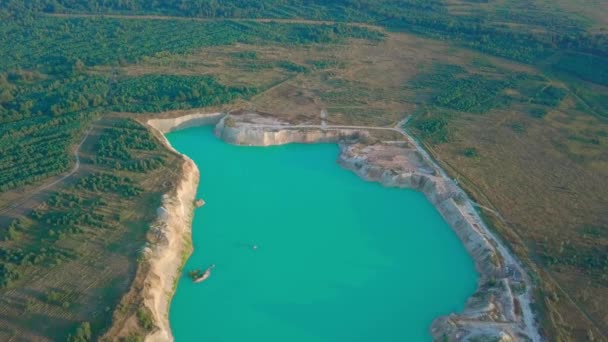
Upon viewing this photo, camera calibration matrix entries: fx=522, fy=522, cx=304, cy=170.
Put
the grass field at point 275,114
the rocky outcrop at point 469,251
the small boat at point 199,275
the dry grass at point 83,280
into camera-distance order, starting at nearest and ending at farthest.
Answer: the dry grass at point 83,280 < the rocky outcrop at point 469,251 < the grass field at point 275,114 < the small boat at point 199,275

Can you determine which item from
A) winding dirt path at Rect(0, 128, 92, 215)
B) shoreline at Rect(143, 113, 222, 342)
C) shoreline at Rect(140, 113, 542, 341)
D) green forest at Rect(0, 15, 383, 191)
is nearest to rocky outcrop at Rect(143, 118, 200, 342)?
shoreline at Rect(143, 113, 222, 342)

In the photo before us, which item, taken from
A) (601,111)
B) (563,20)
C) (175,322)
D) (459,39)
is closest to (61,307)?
(175,322)

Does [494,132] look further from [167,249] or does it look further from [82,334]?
[82,334]

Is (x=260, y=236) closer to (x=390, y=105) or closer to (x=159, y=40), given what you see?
(x=390, y=105)

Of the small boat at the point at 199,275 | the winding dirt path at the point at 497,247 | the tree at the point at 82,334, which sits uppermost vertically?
the winding dirt path at the point at 497,247

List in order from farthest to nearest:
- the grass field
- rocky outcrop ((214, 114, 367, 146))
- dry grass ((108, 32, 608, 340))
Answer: rocky outcrop ((214, 114, 367, 146)), dry grass ((108, 32, 608, 340)), the grass field

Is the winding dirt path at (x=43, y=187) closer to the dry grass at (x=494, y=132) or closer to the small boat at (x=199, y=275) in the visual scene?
the small boat at (x=199, y=275)

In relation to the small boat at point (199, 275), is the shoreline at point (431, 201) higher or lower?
higher

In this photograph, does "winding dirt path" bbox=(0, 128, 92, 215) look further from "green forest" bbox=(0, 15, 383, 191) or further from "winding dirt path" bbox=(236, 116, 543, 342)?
"winding dirt path" bbox=(236, 116, 543, 342)

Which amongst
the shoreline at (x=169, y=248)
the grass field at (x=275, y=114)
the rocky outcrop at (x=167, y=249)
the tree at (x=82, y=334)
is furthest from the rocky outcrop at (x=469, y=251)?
the tree at (x=82, y=334)

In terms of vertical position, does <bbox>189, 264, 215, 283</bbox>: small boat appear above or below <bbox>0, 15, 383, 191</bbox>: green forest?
below
